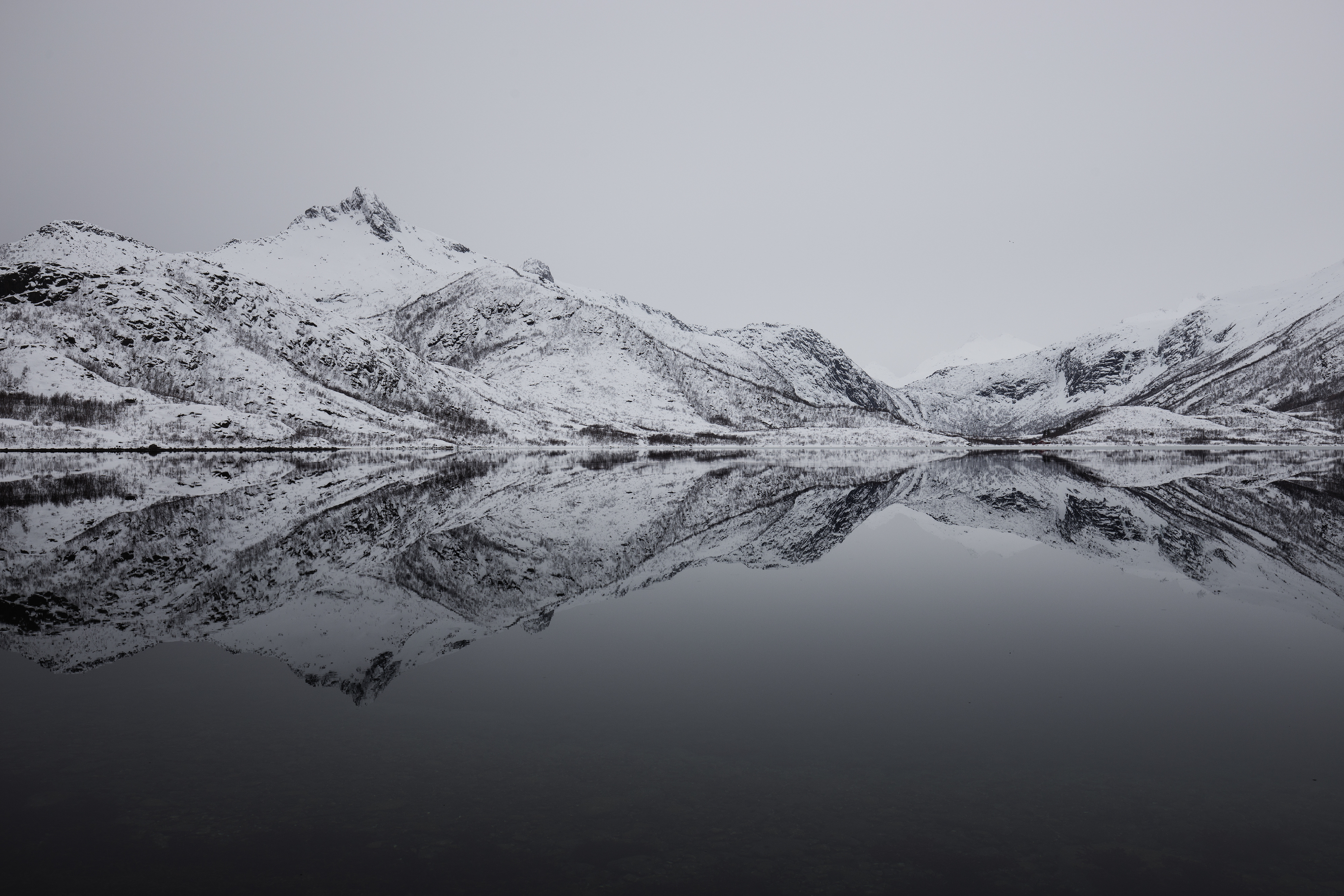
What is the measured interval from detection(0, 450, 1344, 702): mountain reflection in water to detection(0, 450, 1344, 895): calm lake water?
238 millimetres

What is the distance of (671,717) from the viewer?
14758 millimetres

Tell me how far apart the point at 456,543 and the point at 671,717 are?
23410mm

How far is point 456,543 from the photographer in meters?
36.2

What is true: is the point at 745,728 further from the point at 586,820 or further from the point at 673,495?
the point at 673,495

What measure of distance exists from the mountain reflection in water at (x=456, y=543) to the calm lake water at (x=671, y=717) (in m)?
0.24

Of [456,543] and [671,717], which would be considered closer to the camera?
[671,717]

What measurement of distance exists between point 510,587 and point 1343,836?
21.4 m

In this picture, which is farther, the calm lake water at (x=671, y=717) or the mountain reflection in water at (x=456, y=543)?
the mountain reflection in water at (x=456, y=543)

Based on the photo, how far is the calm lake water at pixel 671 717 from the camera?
398 inches

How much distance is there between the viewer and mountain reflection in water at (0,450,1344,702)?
21.3m

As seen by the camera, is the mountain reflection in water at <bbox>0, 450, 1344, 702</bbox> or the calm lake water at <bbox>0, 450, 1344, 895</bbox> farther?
the mountain reflection in water at <bbox>0, 450, 1344, 702</bbox>

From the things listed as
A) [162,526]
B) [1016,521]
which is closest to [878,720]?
[1016,521]

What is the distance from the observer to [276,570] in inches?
1136

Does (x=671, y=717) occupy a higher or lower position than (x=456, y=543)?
lower
